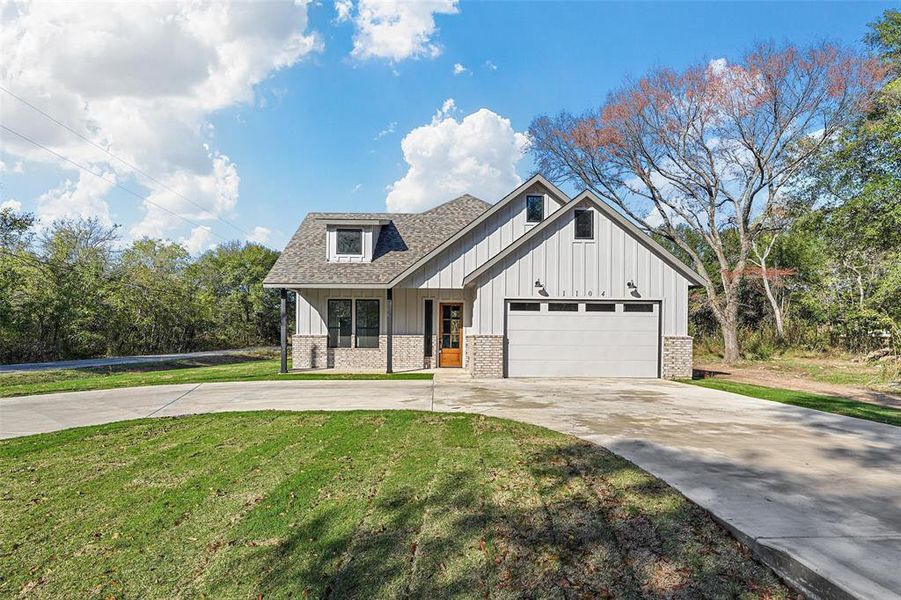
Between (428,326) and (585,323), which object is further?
(428,326)

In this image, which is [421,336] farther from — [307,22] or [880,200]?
[880,200]

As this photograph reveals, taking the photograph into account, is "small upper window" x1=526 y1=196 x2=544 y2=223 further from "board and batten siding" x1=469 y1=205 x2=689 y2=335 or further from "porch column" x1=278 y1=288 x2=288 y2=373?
"porch column" x1=278 y1=288 x2=288 y2=373

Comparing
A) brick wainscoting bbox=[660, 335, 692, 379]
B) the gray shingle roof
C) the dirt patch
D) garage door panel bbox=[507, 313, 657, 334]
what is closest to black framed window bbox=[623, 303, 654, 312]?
garage door panel bbox=[507, 313, 657, 334]

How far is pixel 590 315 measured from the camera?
13.1 m

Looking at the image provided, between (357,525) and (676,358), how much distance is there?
38.6 feet

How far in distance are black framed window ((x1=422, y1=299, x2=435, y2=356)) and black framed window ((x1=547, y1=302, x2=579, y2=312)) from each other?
4223 mm

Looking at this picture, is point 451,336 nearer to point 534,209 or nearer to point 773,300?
point 534,209

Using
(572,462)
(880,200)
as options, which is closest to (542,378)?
(572,462)

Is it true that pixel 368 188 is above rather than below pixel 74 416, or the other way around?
above

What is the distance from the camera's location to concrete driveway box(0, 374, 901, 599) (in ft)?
10.3

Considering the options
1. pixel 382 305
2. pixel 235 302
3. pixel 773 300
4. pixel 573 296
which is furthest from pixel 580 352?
pixel 235 302

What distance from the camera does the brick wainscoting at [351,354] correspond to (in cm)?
1528

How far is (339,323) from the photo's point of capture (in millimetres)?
15586

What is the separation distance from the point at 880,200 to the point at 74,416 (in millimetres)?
22720
